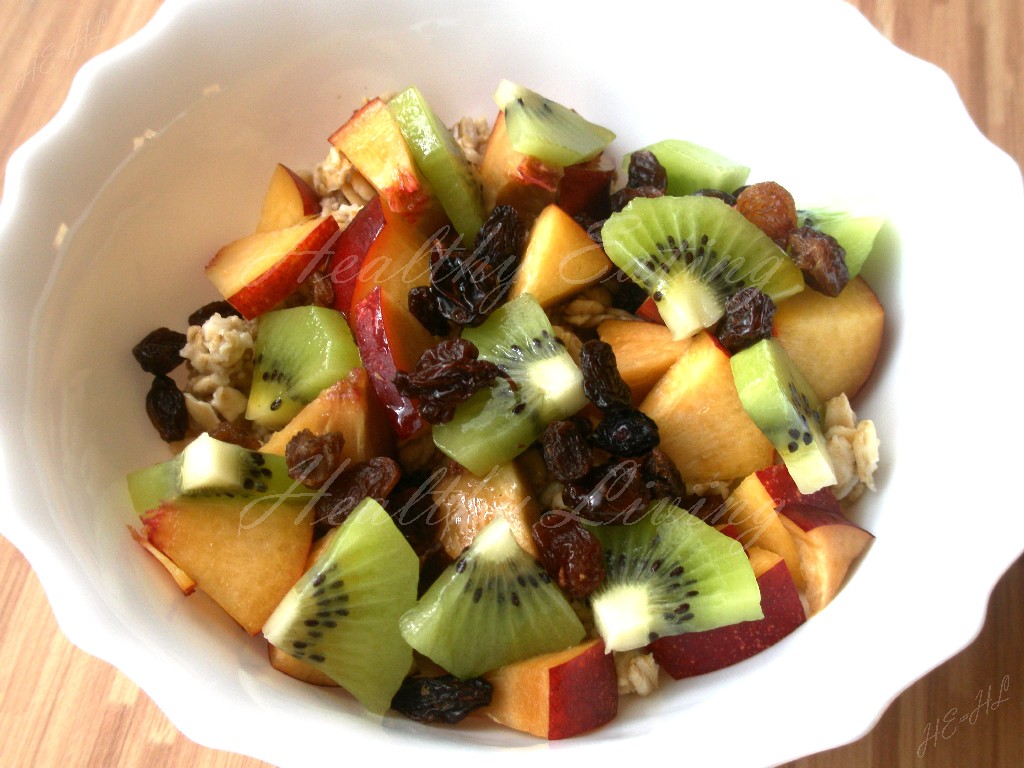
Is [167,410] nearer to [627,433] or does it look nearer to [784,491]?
[627,433]

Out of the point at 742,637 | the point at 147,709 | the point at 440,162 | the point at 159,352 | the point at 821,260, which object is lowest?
the point at 147,709

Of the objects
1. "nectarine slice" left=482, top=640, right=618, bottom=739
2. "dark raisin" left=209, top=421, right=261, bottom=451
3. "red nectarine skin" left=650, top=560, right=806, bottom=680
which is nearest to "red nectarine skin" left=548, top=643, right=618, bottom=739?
"nectarine slice" left=482, top=640, right=618, bottom=739

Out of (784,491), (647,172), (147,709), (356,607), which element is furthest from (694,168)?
(147,709)

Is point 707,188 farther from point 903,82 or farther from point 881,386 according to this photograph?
point 881,386

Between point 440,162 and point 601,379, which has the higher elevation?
point 440,162

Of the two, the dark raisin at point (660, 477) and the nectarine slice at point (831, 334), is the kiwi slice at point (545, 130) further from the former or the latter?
the dark raisin at point (660, 477)

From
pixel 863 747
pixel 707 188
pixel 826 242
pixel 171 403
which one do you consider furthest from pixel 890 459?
pixel 171 403

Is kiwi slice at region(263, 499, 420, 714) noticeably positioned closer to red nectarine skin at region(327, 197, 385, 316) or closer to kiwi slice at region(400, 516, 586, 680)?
kiwi slice at region(400, 516, 586, 680)

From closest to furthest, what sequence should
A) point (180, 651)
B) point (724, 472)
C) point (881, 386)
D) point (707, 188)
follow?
1. point (180, 651)
2. point (724, 472)
3. point (881, 386)
4. point (707, 188)
